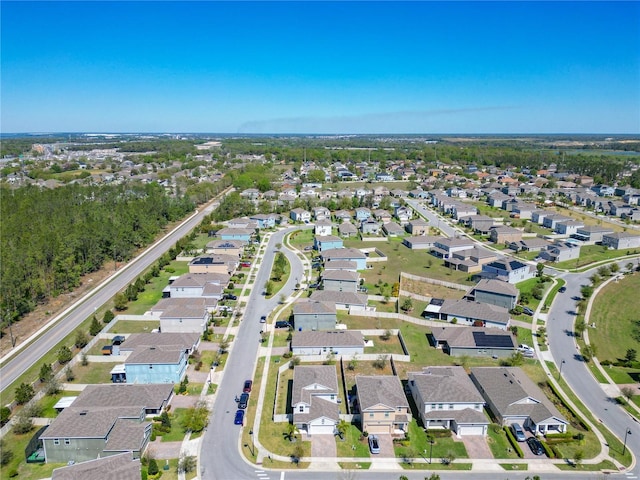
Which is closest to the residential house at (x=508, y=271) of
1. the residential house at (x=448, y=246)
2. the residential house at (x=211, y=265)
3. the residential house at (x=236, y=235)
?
the residential house at (x=448, y=246)

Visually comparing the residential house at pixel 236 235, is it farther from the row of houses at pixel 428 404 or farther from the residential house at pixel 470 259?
the row of houses at pixel 428 404

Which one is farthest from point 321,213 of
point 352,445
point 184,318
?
point 352,445

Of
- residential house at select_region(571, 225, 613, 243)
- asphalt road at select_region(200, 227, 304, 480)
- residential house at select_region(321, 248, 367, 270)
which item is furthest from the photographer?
residential house at select_region(571, 225, 613, 243)

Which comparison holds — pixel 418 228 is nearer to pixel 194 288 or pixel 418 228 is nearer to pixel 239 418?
pixel 194 288

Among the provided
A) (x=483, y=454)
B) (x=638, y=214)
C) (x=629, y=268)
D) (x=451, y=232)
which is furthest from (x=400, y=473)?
(x=638, y=214)

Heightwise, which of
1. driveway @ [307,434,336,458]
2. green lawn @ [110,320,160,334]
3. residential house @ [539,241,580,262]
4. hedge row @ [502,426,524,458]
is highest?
residential house @ [539,241,580,262]

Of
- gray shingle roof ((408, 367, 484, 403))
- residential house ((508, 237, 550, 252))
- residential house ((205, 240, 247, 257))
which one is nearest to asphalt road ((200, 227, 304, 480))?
residential house ((205, 240, 247, 257))

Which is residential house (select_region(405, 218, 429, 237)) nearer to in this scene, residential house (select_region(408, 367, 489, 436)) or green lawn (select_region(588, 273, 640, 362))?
green lawn (select_region(588, 273, 640, 362))
